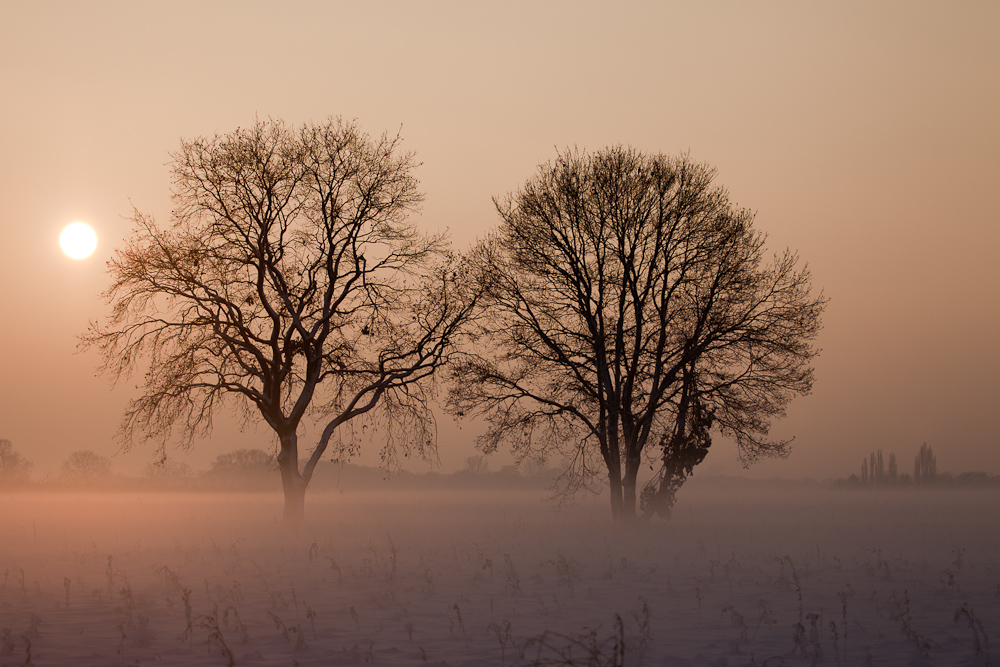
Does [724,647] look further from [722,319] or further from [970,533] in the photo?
[970,533]

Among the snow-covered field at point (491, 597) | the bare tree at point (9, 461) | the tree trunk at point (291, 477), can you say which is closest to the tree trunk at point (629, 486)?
the snow-covered field at point (491, 597)

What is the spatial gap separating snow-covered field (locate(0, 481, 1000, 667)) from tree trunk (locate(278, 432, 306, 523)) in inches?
52.3

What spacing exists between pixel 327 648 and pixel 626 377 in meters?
17.7

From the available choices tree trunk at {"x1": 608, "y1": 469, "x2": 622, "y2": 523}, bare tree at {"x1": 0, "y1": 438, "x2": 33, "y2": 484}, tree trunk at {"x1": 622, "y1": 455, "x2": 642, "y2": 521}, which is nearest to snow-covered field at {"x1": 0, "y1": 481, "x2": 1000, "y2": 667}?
tree trunk at {"x1": 622, "y1": 455, "x2": 642, "y2": 521}

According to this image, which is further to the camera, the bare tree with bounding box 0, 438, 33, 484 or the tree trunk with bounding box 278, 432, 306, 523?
the bare tree with bounding box 0, 438, 33, 484

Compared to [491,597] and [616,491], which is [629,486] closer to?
[616,491]

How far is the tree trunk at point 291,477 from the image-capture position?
25484mm

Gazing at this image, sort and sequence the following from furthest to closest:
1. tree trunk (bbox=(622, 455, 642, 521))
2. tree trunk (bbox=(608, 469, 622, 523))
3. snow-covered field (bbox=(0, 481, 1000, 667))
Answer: tree trunk (bbox=(608, 469, 622, 523)) → tree trunk (bbox=(622, 455, 642, 521)) → snow-covered field (bbox=(0, 481, 1000, 667))

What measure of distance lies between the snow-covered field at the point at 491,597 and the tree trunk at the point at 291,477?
133 cm

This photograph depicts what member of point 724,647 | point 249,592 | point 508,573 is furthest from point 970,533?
point 249,592

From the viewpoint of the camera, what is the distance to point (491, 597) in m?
12.8

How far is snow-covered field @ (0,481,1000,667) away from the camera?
29.6 ft

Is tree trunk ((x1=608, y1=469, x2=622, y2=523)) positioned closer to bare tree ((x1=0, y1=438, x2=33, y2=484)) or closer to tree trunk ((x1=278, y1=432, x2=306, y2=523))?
tree trunk ((x1=278, y1=432, x2=306, y2=523))

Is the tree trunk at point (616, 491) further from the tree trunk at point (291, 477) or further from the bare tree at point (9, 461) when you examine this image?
the bare tree at point (9, 461)
